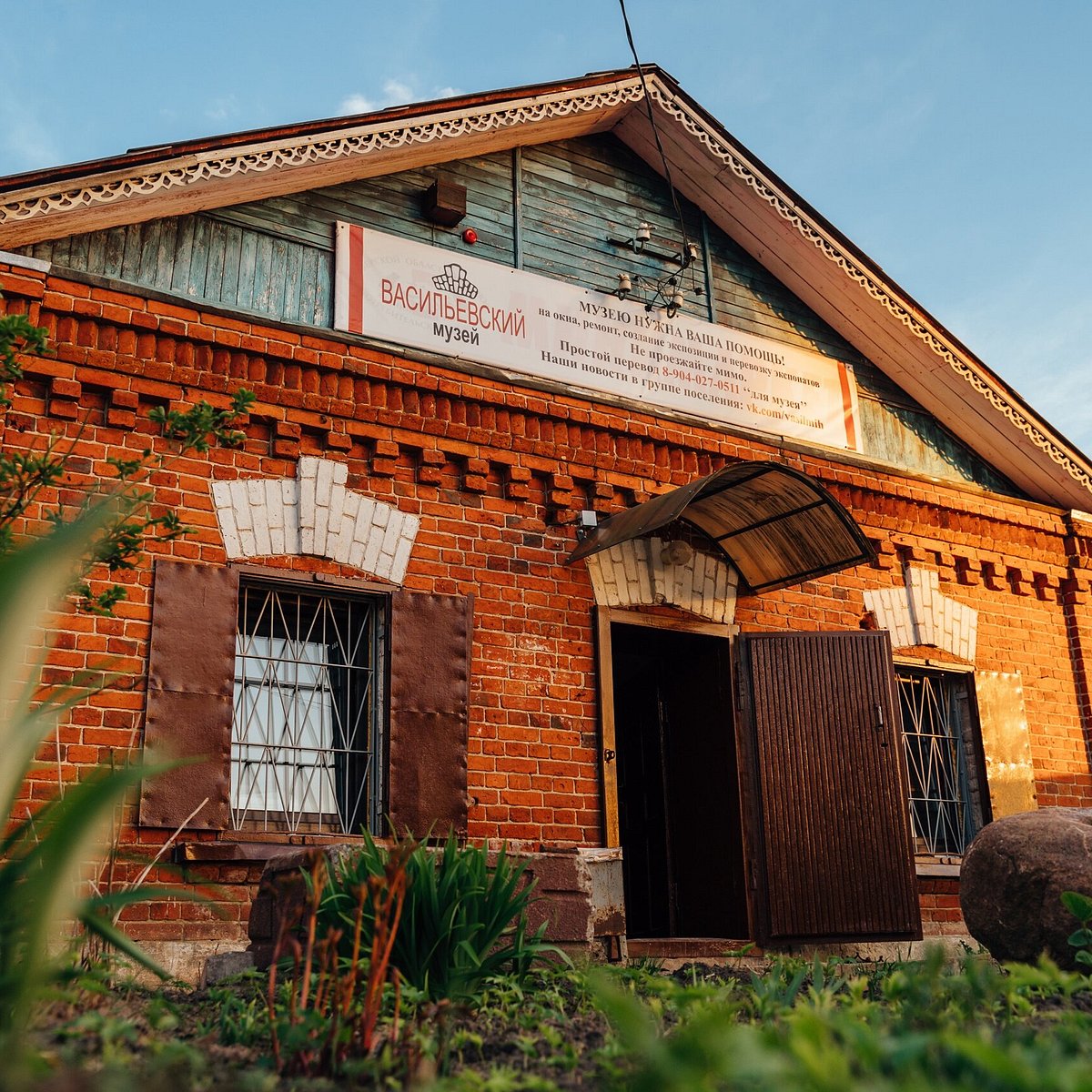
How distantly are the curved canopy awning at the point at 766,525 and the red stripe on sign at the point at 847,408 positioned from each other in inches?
69.2

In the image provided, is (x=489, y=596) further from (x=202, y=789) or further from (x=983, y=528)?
(x=983, y=528)

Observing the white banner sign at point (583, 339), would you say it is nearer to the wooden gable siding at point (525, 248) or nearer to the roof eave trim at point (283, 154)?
the wooden gable siding at point (525, 248)

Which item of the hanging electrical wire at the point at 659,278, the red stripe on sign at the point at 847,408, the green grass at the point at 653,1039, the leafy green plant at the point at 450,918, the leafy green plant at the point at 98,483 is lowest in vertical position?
the green grass at the point at 653,1039

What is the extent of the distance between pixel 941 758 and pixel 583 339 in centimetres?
412

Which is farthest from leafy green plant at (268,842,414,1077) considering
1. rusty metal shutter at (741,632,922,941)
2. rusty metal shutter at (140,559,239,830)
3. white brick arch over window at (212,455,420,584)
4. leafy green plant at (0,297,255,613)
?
rusty metal shutter at (741,632,922,941)

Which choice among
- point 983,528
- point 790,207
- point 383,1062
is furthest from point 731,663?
point 383,1062

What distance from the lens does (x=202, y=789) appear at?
5879mm

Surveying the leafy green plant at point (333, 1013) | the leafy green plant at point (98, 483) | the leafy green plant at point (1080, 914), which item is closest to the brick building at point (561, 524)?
the leafy green plant at point (98, 483)

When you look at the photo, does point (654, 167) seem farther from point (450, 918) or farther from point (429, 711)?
point (450, 918)

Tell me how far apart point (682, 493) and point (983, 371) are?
429 centimetres

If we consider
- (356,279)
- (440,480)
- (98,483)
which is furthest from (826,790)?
(98,483)

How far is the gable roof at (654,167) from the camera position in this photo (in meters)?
6.36

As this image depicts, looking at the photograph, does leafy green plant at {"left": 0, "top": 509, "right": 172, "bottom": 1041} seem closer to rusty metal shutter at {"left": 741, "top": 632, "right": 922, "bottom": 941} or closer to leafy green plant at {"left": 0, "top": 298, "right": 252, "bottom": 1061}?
leafy green plant at {"left": 0, "top": 298, "right": 252, "bottom": 1061}

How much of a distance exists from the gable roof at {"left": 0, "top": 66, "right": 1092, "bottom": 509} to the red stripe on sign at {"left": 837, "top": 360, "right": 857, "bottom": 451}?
35 cm
